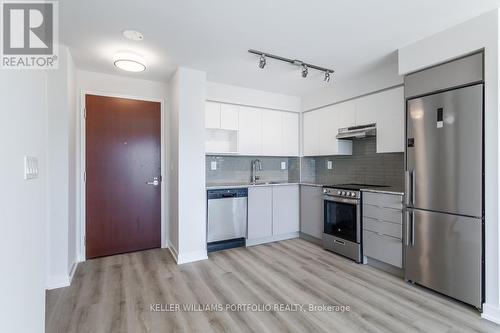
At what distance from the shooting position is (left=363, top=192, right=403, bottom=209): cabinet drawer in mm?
2816

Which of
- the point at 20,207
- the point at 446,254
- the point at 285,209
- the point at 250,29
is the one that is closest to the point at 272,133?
the point at 285,209

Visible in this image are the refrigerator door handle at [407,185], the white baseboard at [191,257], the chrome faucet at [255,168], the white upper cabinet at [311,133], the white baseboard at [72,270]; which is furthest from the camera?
the chrome faucet at [255,168]

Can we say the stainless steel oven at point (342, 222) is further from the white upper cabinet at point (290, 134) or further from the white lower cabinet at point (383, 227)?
the white upper cabinet at point (290, 134)

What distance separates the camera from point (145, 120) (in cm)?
372

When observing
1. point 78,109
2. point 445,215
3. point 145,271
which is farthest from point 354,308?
point 78,109

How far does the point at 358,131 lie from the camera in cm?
352

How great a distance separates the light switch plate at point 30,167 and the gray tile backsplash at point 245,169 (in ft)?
9.23

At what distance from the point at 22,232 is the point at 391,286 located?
122 inches

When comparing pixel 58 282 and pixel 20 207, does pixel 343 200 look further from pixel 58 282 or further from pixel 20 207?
pixel 58 282

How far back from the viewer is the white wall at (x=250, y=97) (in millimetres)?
3846

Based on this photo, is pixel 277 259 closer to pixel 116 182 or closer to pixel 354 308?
pixel 354 308

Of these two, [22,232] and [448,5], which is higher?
[448,5]

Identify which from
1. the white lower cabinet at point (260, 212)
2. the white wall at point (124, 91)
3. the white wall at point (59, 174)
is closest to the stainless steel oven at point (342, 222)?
the white lower cabinet at point (260, 212)

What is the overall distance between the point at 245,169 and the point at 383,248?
95.9 inches
